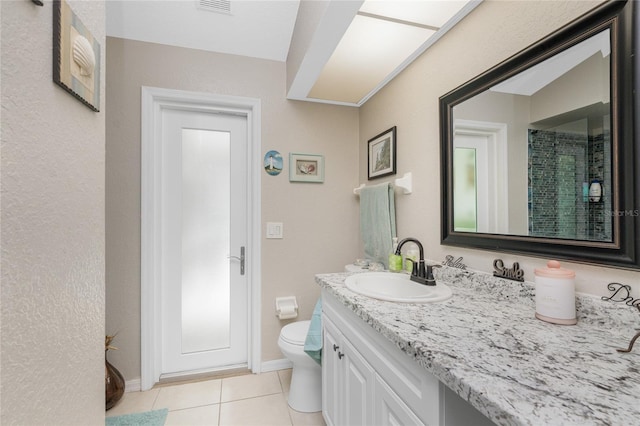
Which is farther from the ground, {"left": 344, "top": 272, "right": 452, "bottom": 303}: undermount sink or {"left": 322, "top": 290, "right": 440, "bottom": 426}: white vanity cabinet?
{"left": 344, "top": 272, "right": 452, "bottom": 303}: undermount sink

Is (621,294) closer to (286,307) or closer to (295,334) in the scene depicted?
(295,334)

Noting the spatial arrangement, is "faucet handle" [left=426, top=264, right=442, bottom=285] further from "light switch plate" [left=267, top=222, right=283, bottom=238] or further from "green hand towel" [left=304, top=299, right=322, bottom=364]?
"light switch plate" [left=267, top=222, right=283, bottom=238]

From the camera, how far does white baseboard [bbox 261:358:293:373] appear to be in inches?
86.1

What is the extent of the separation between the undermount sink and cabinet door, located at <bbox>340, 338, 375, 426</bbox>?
25 centimetres

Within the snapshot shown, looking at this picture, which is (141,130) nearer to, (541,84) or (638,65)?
(541,84)

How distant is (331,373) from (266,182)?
1382 mm

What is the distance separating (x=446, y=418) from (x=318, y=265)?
5.53ft

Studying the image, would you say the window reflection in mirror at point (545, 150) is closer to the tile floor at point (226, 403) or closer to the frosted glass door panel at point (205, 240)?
the tile floor at point (226, 403)

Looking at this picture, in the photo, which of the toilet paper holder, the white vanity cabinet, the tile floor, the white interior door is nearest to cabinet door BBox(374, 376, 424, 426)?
the white vanity cabinet

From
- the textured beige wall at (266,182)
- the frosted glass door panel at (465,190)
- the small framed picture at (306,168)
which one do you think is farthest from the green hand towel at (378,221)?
the frosted glass door panel at (465,190)

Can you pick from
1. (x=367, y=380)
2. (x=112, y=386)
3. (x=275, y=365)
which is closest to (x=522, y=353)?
(x=367, y=380)

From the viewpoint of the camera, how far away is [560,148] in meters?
0.94

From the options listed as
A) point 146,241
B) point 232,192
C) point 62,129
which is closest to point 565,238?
point 62,129

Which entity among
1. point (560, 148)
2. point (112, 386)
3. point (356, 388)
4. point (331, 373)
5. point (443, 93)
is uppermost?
point (443, 93)
